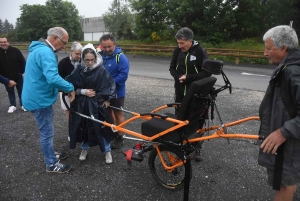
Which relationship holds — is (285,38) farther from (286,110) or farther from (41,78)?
(41,78)

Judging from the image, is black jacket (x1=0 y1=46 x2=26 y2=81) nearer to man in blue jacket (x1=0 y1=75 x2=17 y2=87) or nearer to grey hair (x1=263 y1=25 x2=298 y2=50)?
man in blue jacket (x1=0 y1=75 x2=17 y2=87)

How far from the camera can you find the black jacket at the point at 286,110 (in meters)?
1.94

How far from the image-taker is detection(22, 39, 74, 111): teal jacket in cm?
312

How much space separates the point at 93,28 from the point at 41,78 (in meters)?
68.9

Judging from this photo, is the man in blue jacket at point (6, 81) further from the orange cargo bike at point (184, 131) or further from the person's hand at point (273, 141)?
the person's hand at point (273, 141)

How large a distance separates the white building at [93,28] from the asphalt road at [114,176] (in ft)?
215

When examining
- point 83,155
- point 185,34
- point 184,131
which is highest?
point 185,34

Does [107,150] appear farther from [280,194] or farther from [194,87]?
[280,194]

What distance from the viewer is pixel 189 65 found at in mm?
3854

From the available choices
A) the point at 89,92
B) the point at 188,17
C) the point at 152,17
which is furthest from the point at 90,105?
the point at 152,17

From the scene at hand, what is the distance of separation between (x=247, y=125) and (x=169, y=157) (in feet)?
9.01

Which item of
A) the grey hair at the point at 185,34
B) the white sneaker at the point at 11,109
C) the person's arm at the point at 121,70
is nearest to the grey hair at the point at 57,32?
the person's arm at the point at 121,70

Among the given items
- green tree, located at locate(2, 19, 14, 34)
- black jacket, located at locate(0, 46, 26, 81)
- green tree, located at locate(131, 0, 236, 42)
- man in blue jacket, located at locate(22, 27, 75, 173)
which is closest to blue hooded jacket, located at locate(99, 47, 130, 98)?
man in blue jacket, located at locate(22, 27, 75, 173)

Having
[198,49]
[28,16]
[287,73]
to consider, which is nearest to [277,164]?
[287,73]
